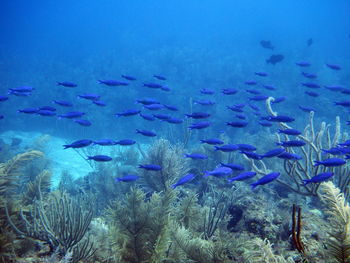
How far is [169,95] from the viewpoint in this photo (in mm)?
20766

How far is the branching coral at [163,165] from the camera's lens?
7129 millimetres

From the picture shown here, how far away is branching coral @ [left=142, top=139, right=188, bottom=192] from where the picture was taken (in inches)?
281

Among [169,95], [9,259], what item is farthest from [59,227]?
[169,95]

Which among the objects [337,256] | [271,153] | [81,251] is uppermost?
[337,256]

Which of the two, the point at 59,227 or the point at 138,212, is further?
the point at 138,212

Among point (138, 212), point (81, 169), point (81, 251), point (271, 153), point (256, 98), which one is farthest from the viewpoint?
point (81, 169)

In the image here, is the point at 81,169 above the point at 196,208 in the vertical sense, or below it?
below

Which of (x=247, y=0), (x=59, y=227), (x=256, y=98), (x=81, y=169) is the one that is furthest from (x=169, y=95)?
(x=247, y=0)

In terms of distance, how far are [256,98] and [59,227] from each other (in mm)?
7186

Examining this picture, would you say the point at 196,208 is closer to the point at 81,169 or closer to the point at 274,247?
the point at 274,247

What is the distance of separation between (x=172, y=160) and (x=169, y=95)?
14.1m

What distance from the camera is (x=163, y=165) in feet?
24.0

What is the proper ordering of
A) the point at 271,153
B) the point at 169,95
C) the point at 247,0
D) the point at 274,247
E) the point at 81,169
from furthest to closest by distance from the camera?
the point at 247,0
the point at 169,95
the point at 81,169
the point at 271,153
the point at 274,247

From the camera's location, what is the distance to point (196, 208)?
15.5 feet
